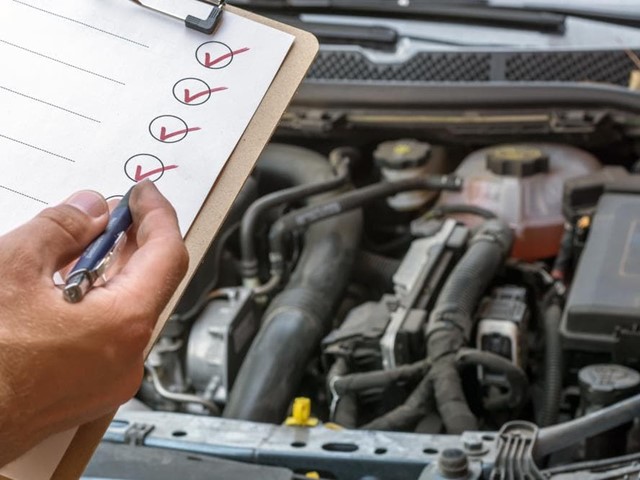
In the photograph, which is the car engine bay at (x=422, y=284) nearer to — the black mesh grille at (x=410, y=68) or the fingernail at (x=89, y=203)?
the black mesh grille at (x=410, y=68)

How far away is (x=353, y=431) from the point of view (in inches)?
52.8

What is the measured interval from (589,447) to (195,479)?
1.64 feet

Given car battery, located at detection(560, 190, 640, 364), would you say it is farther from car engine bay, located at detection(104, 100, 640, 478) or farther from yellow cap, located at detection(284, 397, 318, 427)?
yellow cap, located at detection(284, 397, 318, 427)

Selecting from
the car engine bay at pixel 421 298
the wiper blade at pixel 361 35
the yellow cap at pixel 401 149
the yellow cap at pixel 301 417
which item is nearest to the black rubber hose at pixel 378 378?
the car engine bay at pixel 421 298

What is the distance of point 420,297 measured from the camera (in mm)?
1631

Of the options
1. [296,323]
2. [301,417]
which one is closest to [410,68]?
[296,323]

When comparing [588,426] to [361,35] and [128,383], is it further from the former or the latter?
[361,35]

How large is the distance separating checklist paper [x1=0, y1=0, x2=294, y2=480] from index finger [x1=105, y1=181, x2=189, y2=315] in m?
0.07

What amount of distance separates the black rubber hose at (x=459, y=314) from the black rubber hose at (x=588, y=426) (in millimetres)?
165

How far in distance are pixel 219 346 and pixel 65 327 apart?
0.95 meters

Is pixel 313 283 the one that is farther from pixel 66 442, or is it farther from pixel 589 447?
pixel 66 442

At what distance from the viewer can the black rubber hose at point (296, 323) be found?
1521 mm

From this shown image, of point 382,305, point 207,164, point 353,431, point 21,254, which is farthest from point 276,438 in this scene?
point 21,254

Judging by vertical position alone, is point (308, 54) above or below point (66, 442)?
above
